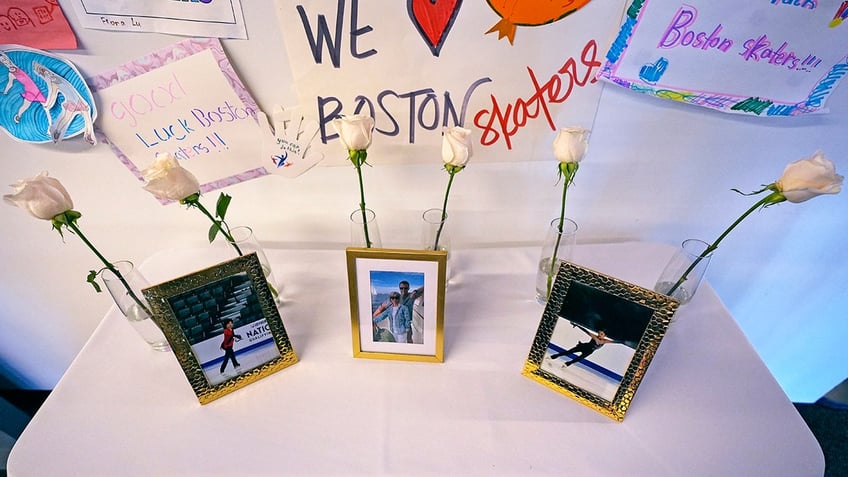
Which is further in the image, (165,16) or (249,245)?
(249,245)

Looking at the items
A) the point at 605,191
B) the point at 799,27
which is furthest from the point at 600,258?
the point at 799,27

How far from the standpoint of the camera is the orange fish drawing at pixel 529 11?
25.7 inches

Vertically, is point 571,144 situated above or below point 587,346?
above

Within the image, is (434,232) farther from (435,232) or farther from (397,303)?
(397,303)

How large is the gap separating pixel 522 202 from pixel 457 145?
0.32 m

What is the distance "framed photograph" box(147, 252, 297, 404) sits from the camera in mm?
595

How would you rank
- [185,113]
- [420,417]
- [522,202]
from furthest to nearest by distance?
[522,202], [185,113], [420,417]

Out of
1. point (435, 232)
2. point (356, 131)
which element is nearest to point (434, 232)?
point (435, 232)

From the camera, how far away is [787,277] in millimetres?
1041

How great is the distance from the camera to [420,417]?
64cm

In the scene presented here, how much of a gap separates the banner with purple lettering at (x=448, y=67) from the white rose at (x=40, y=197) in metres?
0.38

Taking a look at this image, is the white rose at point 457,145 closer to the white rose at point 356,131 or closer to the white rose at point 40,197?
the white rose at point 356,131

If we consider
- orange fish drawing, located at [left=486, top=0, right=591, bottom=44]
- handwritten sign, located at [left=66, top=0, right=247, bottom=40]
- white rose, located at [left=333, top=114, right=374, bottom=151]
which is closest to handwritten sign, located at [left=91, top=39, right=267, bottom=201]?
handwritten sign, located at [left=66, top=0, right=247, bottom=40]

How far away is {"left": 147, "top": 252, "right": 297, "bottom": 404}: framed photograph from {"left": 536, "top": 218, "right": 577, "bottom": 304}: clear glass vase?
473mm
